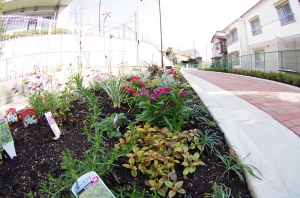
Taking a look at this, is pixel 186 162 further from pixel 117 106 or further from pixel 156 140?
pixel 117 106

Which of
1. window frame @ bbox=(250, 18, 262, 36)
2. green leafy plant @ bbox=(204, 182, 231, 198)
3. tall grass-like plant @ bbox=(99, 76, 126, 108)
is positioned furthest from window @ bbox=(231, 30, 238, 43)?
green leafy plant @ bbox=(204, 182, 231, 198)

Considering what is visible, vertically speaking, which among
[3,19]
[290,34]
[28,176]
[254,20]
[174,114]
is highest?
[254,20]

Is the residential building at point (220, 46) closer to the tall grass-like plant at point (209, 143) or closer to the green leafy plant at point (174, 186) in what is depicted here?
the tall grass-like plant at point (209, 143)

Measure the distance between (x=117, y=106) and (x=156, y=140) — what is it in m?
1.03

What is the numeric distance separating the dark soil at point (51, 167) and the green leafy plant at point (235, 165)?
5 cm

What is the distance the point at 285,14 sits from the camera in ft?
38.4

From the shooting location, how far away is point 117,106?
2.50 m

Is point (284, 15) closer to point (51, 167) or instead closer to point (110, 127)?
point (110, 127)

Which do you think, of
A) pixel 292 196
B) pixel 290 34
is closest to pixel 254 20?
pixel 290 34

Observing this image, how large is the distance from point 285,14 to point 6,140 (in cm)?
1483

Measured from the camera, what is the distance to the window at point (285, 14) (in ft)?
36.8

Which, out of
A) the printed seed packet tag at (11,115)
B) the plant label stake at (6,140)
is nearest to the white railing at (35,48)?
the printed seed packet tag at (11,115)

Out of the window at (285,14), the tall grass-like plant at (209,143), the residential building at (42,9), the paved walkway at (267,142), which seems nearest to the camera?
the paved walkway at (267,142)

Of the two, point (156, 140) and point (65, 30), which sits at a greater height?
point (65, 30)
